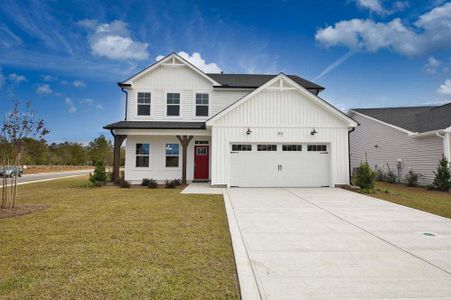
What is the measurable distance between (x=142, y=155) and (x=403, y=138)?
56.9 ft

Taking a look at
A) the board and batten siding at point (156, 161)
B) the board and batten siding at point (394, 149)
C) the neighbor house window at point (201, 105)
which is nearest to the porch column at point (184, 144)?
the board and batten siding at point (156, 161)

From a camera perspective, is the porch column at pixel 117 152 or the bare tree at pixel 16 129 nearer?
the bare tree at pixel 16 129

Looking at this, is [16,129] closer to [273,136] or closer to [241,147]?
[241,147]

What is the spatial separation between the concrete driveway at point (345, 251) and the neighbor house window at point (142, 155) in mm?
8822

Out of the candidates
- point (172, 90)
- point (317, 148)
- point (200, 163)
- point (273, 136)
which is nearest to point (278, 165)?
point (273, 136)

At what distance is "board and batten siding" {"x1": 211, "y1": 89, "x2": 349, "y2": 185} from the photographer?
42.1ft

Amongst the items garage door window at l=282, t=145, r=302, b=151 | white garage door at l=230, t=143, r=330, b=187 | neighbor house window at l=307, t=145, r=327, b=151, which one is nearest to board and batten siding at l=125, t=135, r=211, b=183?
white garage door at l=230, t=143, r=330, b=187

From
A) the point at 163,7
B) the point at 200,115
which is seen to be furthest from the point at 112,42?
the point at 200,115

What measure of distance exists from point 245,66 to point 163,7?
34.6 feet

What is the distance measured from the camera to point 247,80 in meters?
17.5

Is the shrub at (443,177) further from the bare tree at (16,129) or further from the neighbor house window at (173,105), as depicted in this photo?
the bare tree at (16,129)

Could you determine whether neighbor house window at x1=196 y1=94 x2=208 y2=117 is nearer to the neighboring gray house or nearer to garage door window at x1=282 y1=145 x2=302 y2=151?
garage door window at x1=282 y1=145 x2=302 y2=151

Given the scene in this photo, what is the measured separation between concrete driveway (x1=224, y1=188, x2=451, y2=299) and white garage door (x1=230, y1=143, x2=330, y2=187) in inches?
201

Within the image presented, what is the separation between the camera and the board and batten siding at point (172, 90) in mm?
15484
